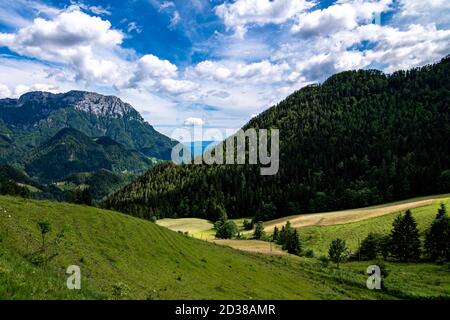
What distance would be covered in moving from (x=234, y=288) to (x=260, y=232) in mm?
105496

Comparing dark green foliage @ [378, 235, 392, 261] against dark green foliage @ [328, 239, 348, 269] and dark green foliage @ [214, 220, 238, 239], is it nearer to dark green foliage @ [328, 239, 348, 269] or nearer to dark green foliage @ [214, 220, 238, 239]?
dark green foliage @ [328, 239, 348, 269]

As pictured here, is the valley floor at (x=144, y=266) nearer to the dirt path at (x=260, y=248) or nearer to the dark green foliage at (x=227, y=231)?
the dirt path at (x=260, y=248)

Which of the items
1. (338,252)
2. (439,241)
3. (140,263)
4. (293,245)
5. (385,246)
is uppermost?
(140,263)

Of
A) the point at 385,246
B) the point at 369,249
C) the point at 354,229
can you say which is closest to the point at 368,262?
the point at 369,249

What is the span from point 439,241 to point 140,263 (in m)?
93.3

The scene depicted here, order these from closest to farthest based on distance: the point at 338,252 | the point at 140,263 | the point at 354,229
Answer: the point at 140,263 < the point at 338,252 < the point at 354,229

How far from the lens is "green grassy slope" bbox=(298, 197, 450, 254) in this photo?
12456 centimetres

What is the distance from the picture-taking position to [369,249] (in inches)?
4336

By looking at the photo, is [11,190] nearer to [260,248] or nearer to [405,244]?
[260,248]

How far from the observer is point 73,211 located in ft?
197

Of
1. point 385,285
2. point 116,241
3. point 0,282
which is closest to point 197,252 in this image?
point 116,241
